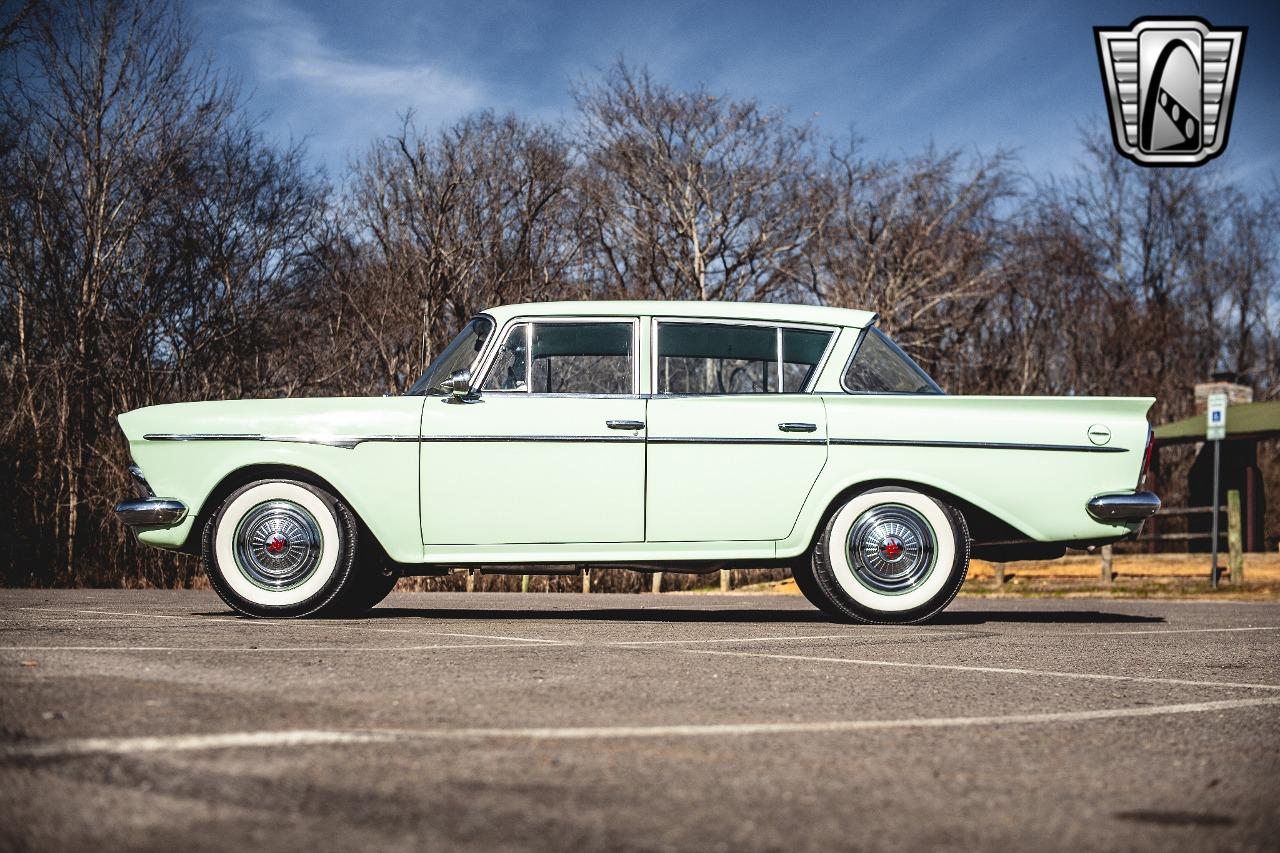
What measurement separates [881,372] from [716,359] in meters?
0.93

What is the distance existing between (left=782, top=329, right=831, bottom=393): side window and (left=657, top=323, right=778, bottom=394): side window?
2.3 inches

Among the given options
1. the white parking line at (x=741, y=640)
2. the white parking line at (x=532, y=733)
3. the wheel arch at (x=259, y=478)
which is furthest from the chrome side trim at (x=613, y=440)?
the white parking line at (x=532, y=733)

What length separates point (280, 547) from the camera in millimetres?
6719

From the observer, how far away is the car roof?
7.05m

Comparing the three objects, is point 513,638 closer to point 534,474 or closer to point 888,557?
point 534,474

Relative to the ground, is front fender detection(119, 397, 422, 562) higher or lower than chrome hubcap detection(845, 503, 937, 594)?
higher

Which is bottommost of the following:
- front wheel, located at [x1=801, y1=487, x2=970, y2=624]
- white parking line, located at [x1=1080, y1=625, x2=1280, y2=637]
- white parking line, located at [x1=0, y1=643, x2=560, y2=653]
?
white parking line, located at [x1=1080, y1=625, x2=1280, y2=637]

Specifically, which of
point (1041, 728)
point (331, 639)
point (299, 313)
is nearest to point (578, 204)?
point (299, 313)

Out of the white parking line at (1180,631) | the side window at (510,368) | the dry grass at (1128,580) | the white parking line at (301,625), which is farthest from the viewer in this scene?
the dry grass at (1128,580)

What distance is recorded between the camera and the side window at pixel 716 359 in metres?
6.95

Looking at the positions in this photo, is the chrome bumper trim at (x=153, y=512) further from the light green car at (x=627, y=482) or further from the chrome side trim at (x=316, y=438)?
the chrome side trim at (x=316, y=438)

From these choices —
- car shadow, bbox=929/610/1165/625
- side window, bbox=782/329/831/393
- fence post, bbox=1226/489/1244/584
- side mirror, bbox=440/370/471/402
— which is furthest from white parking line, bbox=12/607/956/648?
fence post, bbox=1226/489/1244/584

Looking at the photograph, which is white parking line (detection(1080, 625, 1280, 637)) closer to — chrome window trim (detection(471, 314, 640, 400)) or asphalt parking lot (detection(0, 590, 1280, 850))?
asphalt parking lot (detection(0, 590, 1280, 850))

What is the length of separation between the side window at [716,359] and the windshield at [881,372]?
0.45 metres
